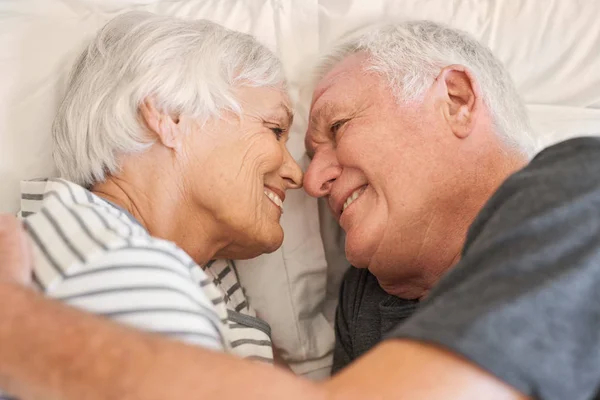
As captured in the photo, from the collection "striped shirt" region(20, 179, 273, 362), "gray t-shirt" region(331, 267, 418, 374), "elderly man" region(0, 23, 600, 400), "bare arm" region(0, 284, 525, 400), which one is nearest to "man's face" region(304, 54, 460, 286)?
"gray t-shirt" region(331, 267, 418, 374)

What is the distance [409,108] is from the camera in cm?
122

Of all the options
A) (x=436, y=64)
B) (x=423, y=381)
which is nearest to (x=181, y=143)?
(x=436, y=64)

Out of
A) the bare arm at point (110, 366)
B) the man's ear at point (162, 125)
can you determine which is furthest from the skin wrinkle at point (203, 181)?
the bare arm at point (110, 366)

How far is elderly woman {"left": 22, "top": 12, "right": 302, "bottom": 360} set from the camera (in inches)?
44.1

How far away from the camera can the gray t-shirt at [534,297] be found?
0.65 metres

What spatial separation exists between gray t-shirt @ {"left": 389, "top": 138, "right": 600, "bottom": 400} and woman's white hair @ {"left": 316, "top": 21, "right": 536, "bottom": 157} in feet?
1.52

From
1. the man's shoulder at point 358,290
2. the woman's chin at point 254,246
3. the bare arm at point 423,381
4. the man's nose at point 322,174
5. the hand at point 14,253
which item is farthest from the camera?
the man's shoulder at point 358,290

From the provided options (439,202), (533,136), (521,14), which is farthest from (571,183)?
(521,14)

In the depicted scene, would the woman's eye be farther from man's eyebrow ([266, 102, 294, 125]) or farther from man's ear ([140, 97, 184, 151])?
man's ear ([140, 97, 184, 151])

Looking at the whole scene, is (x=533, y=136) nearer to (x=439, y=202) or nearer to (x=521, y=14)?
(x=439, y=202)

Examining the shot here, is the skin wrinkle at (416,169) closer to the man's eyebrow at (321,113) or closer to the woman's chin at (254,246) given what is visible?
the man's eyebrow at (321,113)

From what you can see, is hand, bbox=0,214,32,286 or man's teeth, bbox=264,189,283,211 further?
man's teeth, bbox=264,189,283,211

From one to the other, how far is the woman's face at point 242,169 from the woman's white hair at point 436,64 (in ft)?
0.79

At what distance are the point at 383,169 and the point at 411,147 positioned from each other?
70mm
